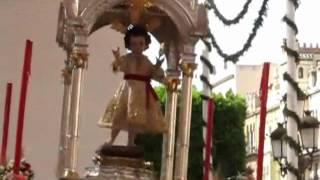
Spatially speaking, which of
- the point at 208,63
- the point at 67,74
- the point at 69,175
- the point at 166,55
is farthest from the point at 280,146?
the point at 69,175

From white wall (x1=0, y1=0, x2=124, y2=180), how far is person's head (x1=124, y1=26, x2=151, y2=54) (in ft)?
12.9

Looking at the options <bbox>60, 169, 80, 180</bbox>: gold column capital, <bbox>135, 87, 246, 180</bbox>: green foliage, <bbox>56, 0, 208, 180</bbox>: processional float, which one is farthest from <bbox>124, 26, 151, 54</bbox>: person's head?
<bbox>135, 87, 246, 180</bbox>: green foliage

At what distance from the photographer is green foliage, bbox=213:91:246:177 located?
21500 mm

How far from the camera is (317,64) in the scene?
104ft

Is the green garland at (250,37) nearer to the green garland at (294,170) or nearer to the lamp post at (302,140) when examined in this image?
the lamp post at (302,140)

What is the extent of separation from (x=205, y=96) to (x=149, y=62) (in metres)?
3.86

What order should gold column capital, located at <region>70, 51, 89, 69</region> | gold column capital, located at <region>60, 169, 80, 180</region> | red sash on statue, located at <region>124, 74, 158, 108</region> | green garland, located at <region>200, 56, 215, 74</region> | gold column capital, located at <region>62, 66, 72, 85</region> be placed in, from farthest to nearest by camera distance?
green garland, located at <region>200, 56, 215, 74</region>, gold column capital, located at <region>62, 66, 72, 85</region>, red sash on statue, located at <region>124, 74, 158, 108</region>, gold column capital, located at <region>70, 51, 89, 69</region>, gold column capital, located at <region>60, 169, 80, 180</region>

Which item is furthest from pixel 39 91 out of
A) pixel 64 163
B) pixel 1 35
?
pixel 64 163

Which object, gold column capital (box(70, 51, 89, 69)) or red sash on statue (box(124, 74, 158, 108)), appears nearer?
gold column capital (box(70, 51, 89, 69))

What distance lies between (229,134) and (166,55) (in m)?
16.4

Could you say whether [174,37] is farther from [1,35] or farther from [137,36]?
[1,35]

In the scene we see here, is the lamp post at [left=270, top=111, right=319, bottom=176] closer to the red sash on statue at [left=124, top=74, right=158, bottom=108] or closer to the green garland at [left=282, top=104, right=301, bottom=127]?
the green garland at [left=282, top=104, right=301, bottom=127]

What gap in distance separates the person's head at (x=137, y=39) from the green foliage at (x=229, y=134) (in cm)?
1524

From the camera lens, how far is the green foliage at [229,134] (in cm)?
2150
